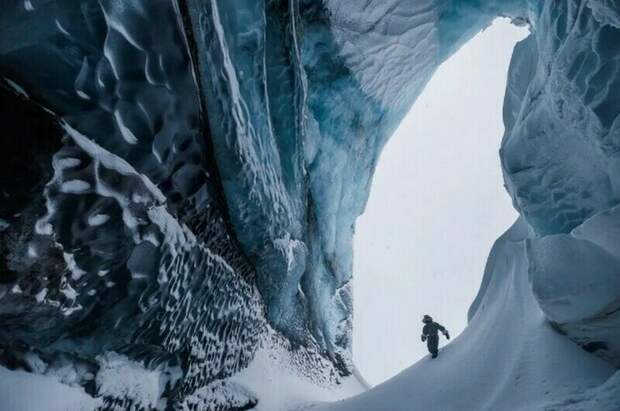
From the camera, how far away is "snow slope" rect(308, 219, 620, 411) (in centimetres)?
284

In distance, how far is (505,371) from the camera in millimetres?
3393

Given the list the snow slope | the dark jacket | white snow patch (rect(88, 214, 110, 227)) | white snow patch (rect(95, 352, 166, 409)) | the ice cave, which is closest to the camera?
the ice cave

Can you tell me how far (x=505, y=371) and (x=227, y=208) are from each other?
9.71ft

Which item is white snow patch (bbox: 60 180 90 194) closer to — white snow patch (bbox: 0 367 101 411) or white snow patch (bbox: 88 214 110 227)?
white snow patch (bbox: 88 214 110 227)

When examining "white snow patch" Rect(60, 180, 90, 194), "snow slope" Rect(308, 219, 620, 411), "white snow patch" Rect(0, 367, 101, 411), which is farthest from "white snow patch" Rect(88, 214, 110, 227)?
"snow slope" Rect(308, 219, 620, 411)

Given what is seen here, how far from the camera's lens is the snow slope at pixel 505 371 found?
9.32 feet

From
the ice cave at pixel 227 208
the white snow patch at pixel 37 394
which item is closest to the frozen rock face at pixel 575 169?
the ice cave at pixel 227 208

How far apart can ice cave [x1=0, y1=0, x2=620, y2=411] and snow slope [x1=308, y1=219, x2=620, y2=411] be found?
0.08 ft

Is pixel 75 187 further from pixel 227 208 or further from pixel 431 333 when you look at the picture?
pixel 431 333

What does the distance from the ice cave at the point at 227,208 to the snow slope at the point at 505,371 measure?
24 mm

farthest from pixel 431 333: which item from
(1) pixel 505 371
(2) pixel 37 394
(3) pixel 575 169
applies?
(2) pixel 37 394

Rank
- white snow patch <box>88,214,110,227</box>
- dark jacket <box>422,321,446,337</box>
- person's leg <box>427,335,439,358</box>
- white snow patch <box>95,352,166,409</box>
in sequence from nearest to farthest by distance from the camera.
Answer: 1. white snow patch <box>88,214,110,227</box>
2. white snow patch <box>95,352,166,409</box>
3. person's leg <box>427,335,439,358</box>
4. dark jacket <box>422,321,446,337</box>

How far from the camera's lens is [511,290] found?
483 cm

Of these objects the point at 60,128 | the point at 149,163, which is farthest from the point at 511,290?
the point at 60,128
